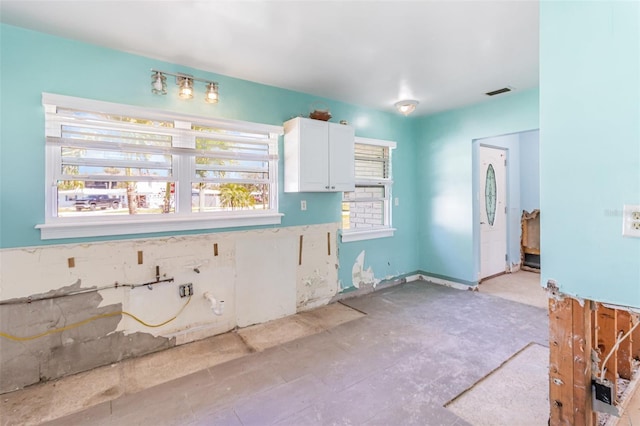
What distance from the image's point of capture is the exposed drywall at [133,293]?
7.53 ft

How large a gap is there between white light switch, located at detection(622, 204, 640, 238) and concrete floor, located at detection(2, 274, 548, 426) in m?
1.31

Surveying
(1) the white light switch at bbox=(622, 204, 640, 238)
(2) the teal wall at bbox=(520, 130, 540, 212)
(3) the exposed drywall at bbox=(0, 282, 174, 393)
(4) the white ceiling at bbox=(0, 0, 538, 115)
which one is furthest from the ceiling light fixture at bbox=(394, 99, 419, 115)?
(3) the exposed drywall at bbox=(0, 282, 174, 393)

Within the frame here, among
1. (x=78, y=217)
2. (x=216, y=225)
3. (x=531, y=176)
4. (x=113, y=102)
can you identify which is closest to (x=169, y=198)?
(x=216, y=225)

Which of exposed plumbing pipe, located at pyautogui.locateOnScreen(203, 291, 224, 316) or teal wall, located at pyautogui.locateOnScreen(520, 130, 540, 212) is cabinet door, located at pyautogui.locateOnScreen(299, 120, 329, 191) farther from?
teal wall, located at pyautogui.locateOnScreen(520, 130, 540, 212)

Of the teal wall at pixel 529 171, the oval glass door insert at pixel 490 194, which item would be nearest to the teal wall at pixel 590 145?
the oval glass door insert at pixel 490 194

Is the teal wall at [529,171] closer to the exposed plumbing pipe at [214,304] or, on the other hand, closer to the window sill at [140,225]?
the window sill at [140,225]

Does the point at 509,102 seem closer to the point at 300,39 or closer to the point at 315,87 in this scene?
the point at 315,87

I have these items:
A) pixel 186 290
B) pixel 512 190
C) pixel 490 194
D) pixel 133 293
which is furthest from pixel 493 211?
pixel 133 293

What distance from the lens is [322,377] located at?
2385mm

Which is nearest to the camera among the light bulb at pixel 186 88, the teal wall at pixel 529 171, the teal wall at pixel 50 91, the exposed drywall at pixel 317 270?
the teal wall at pixel 50 91

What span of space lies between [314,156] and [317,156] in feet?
0.13

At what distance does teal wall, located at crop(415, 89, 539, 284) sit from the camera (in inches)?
164

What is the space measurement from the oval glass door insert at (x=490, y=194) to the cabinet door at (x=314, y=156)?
3079 mm

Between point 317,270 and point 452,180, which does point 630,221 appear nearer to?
point 317,270
